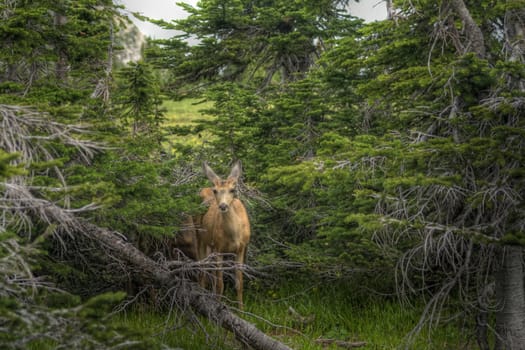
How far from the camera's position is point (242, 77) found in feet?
49.9

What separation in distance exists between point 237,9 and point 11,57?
6.78 meters

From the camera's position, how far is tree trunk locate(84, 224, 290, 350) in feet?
24.4

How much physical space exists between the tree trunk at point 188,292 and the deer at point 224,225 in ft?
6.04

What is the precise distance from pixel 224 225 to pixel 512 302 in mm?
4689

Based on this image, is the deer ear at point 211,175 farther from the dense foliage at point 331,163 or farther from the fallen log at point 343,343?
the fallen log at point 343,343

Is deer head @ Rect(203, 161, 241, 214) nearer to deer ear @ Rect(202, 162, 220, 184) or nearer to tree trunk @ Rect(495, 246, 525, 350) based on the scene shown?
deer ear @ Rect(202, 162, 220, 184)

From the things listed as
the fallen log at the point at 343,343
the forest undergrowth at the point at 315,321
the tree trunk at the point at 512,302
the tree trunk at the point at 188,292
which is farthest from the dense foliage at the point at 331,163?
the fallen log at the point at 343,343

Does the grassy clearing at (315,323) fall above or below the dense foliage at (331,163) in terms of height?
below

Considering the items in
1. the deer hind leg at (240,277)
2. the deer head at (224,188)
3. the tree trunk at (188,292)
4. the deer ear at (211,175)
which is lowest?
the deer hind leg at (240,277)

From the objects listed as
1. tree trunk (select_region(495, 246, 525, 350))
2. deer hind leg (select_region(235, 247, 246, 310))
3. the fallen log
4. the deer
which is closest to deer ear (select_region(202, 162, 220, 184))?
the deer

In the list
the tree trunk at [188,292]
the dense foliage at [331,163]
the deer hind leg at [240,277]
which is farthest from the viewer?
the deer hind leg at [240,277]

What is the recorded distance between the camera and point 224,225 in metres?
10.1

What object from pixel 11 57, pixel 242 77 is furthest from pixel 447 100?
pixel 242 77

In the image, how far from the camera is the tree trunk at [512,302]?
7227mm
